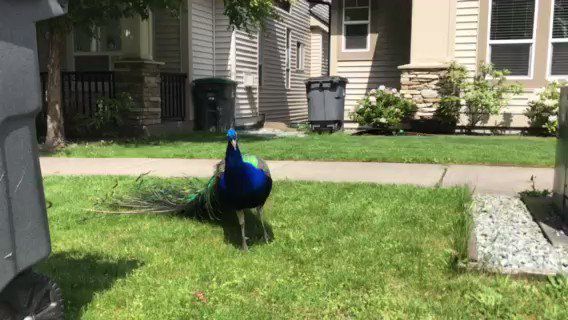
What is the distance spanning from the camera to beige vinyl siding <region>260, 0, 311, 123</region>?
1942 cm

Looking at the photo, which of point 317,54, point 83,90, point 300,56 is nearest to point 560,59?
point 83,90

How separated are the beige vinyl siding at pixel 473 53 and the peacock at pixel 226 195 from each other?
9611 mm

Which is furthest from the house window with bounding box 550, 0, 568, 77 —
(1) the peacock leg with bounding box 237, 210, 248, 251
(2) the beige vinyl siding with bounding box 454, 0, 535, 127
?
(1) the peacock leg with bounding box 237, 210, 248, 251

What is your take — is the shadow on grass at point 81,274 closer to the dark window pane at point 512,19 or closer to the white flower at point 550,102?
the white flower at point 550,102

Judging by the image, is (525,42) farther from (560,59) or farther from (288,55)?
(288,55)

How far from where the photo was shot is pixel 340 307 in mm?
3021

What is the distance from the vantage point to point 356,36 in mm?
15273

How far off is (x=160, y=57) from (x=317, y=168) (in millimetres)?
8617

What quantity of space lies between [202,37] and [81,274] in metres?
12.5

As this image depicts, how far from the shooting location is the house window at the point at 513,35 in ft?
41.9

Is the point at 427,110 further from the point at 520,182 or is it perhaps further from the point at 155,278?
the point at 155,278

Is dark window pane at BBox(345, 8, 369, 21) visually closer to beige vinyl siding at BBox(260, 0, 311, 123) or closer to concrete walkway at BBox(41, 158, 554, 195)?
beige vinyl siding at BBox(260, 0, 311, 123)

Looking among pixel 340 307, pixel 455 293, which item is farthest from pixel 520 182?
pixel 340 307

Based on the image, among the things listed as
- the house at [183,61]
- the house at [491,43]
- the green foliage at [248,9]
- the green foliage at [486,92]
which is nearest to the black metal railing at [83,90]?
the house at [183,61]
